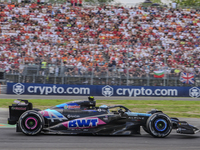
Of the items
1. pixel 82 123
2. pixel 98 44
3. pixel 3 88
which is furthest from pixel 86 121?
pixel 98 44

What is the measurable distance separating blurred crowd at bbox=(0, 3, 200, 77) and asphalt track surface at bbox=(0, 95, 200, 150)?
1321 centimetres

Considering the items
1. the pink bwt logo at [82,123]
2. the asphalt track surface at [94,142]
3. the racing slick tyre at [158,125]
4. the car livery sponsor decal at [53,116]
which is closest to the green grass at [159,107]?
the racing slick tyre at [158,125]

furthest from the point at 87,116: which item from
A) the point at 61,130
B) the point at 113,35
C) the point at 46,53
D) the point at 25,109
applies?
the point at 113,35

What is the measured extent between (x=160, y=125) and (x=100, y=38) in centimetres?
1924

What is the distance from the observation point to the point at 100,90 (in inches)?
885

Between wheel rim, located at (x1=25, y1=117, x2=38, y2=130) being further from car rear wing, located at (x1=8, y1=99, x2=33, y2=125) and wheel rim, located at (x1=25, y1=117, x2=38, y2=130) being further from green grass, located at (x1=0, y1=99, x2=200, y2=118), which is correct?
green grass, located at (x1=0, y1=99, x2=200, y2=118)

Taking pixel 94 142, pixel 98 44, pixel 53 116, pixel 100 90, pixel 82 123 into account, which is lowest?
pixel 94 142

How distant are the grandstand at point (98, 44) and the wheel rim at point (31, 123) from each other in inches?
516

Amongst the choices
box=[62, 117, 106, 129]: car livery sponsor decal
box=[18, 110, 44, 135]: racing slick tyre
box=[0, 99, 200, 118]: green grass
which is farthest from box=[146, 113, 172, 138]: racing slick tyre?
box=[0, 99, 200, 118]: green grass

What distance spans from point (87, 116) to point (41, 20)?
70.2ft

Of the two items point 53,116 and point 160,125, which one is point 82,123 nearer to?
point 53,116

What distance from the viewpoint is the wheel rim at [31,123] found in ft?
26.1

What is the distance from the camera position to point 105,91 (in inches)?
889

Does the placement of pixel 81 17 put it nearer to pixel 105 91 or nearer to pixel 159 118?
pixel 105 91
